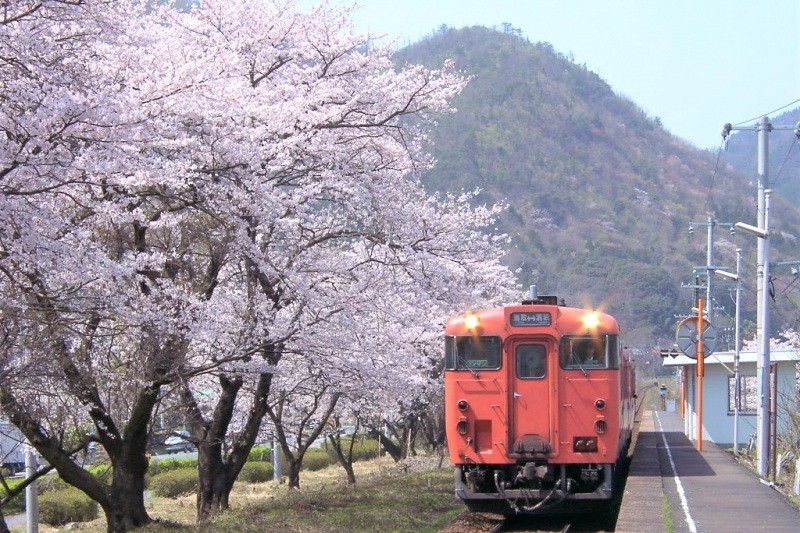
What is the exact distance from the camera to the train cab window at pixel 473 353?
1145cm

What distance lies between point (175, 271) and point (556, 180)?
10210 centimetres

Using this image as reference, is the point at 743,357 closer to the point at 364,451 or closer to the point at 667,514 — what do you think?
the point at 364,451

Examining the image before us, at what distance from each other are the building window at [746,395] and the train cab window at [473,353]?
18276 millimetres

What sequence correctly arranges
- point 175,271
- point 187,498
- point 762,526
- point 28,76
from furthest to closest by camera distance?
point 187,498 < point 175,271 < point 762,526 < point 28,76

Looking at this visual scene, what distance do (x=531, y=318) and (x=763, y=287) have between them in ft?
20.3

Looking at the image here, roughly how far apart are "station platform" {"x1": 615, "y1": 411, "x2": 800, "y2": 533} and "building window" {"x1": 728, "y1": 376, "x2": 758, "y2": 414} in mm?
10809

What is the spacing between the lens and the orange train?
1102 cm

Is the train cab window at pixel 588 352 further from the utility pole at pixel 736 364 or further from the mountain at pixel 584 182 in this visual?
the mountain at pixel 584 182

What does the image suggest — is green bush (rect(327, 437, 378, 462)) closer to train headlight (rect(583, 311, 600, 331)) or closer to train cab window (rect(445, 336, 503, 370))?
train cab window (rect(445, 336, 503, 370))

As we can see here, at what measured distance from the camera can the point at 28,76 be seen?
24.2 feet

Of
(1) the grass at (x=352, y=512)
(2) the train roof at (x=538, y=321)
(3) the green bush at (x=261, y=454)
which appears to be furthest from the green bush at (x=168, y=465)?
(2) the train roof at (x=538, y=321)

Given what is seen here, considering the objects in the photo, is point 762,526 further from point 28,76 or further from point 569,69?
point 569,69

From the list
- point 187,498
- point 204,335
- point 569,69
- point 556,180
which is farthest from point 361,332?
point 569,69

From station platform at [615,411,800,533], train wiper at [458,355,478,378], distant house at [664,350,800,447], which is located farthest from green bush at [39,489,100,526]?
distant house at [664,350,800,447]
